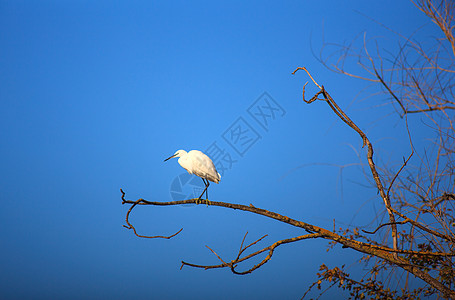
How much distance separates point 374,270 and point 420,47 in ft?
3.75

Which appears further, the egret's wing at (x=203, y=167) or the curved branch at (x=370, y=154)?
the egret's wing at (x=203, y=167)

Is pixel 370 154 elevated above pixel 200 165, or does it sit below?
below

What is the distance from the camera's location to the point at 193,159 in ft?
12.3

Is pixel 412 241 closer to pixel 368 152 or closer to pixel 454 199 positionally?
pixel 454 199

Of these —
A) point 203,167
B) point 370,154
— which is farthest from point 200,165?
point 370,154

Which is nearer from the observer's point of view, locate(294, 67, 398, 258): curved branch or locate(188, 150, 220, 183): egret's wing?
locate(294, 67, 398, 258): curved branch

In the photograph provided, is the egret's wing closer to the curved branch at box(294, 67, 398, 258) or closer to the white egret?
the white egret

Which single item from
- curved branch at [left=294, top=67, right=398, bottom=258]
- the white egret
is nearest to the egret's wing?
the white egret

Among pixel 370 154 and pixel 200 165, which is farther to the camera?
pixel 200 165

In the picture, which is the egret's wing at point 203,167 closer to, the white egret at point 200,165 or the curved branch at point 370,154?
the white egret at point 200,165

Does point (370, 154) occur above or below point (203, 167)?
below

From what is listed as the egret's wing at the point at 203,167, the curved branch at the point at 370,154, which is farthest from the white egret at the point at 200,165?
the curved branch at the point at 370,154

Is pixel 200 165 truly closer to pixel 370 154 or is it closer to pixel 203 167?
pixel 203 167

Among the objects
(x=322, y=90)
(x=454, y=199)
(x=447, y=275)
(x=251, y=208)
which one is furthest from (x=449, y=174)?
(x=251, y=208)
